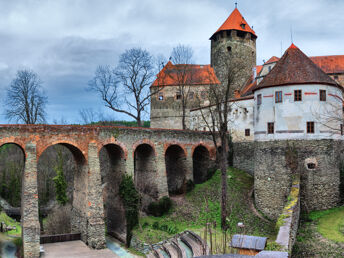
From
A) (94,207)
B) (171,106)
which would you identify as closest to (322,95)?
(94,207)

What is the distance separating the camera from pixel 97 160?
21.4m

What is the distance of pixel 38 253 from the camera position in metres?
18.8

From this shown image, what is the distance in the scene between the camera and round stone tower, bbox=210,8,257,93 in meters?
39.2

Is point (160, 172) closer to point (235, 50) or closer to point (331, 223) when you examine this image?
point (331, 223)

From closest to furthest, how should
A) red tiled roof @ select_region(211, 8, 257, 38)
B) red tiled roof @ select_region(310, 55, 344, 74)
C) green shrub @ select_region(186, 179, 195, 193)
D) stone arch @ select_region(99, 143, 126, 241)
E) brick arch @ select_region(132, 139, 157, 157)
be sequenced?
stone arch @ select_region(99, 143, 126, 241) < brick arch @ select_region(132, 139, 157, 157) < green shrub @ select_region(186, 179, 195, 193) < red tiled roof @ select_region(310, 55, 344, 74) < red tiled roof @ select_region(211, 8, 257, 38)

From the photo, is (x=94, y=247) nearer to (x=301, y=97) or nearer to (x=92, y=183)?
(x=92, y=183)

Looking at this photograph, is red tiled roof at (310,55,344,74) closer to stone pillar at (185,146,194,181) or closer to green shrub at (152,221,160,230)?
stone pillar at (185,146,194,181)

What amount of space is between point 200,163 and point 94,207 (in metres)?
11.3

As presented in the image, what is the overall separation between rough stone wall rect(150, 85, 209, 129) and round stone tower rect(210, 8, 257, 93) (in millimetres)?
3357

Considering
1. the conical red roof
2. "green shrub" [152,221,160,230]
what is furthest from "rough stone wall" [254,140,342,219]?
"green shrub" [152,221,160,230]

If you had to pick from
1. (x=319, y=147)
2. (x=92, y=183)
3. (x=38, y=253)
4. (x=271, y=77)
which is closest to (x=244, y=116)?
(x=271, y=77)

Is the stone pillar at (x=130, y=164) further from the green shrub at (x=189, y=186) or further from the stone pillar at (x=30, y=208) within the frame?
the stone pillar at (x=30, y=208)

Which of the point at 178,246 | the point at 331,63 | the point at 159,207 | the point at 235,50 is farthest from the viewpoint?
the point at 235,50

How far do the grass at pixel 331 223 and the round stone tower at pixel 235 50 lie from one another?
20.6 meters
